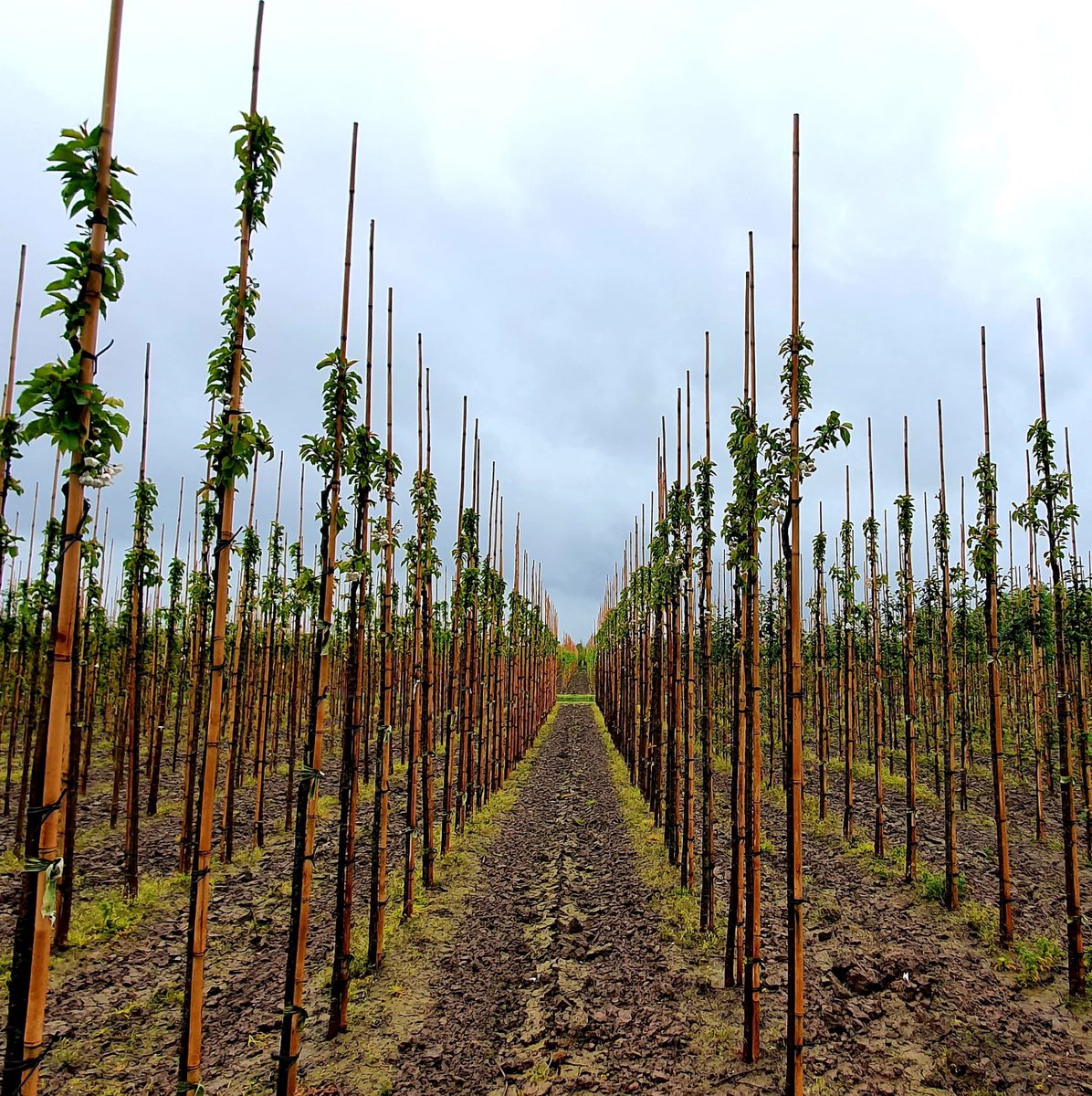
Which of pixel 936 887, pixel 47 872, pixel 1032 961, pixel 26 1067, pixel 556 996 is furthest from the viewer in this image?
pixel 936 887

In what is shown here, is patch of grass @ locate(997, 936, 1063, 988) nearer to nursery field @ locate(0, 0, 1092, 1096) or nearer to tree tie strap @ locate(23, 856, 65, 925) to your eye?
nursery field @ locate(0, 0, 1092, 1096)

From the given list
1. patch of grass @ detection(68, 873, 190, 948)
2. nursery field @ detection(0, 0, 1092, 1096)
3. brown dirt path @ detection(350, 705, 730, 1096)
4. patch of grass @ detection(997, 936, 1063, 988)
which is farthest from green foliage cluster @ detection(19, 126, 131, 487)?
patch of grass @ detection(997, 936, 1063, 988)

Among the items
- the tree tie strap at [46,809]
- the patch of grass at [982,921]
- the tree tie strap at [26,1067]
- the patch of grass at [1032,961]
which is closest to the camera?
the tree tie strap at [26,1067]

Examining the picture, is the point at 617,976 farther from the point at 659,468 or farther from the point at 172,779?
the point at 172,779

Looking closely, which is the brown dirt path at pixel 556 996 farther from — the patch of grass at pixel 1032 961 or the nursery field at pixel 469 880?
the patch of grass at pixel 1032 961

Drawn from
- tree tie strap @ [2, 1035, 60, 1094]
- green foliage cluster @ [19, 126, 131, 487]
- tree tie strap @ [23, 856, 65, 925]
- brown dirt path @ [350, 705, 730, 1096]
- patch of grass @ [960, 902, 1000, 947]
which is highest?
green foliage cluster @ [19, 126, 131, 487]

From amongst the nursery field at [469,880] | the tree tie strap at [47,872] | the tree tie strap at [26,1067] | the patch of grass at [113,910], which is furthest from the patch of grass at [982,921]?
the patch of grass at [113,910]

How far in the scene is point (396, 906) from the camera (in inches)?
351

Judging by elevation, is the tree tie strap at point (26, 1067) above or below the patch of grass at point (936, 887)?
above

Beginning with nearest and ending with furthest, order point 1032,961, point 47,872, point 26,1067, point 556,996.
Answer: point 26,1067 → point 47,872 → point 556,996 → point 1032,961

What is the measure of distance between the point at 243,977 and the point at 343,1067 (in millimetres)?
2215

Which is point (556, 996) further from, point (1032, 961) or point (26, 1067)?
point (1032, 961)

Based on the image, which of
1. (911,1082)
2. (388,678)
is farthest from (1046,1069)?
(388,678)

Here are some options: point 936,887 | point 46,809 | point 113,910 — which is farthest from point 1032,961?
point 113,910
